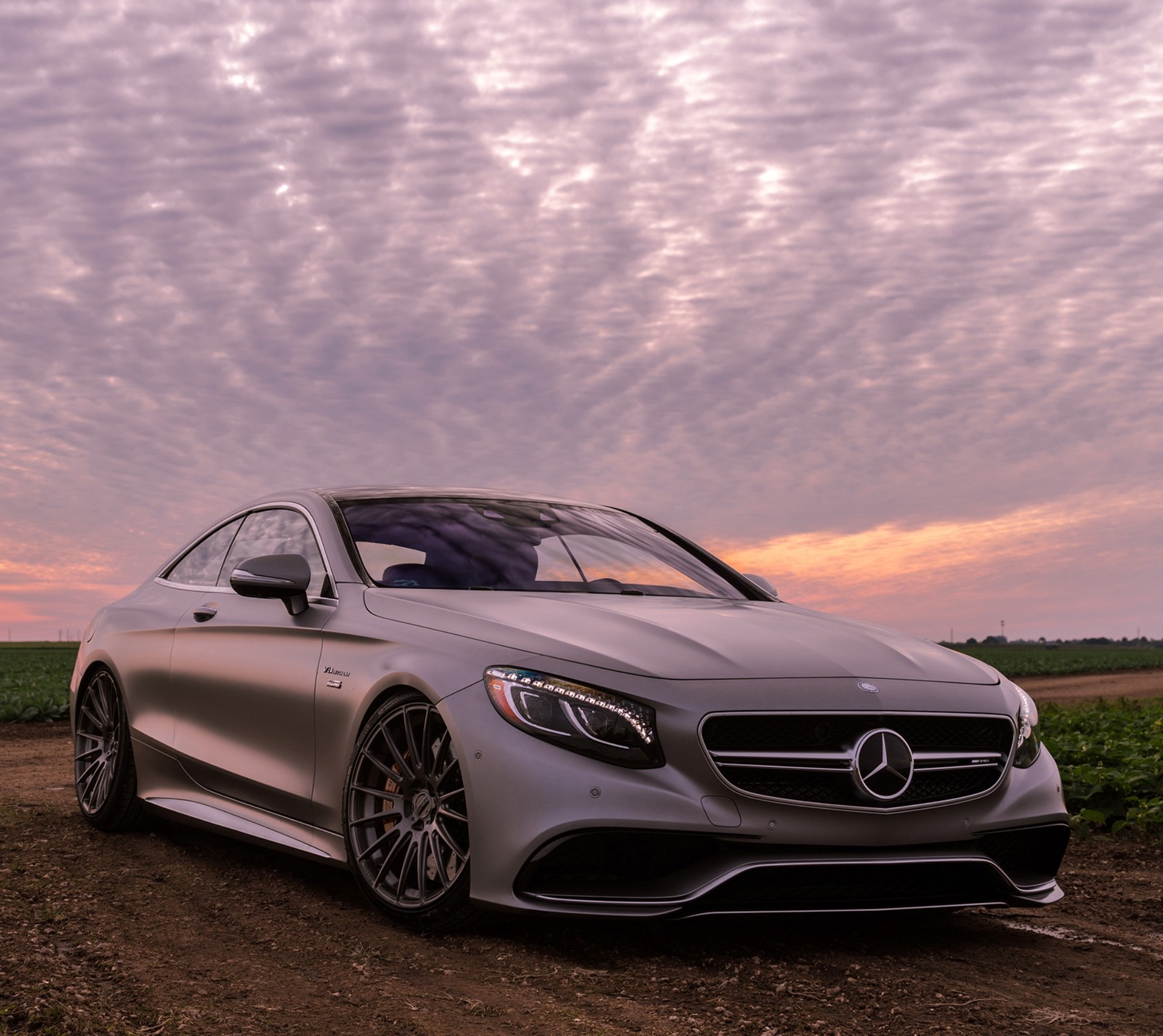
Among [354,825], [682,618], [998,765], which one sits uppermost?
[682,618]

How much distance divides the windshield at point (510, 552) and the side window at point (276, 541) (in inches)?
7.6

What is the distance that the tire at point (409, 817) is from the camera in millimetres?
4008

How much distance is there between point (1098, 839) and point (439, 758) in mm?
4558

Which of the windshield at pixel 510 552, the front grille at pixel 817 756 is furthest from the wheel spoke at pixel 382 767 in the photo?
the front grille at pixel 817 756

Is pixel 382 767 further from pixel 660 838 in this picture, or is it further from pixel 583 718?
pixel 660 838

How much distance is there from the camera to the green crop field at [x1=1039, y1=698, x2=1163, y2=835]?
7184mm

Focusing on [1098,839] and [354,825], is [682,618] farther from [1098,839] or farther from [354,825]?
[1098,839]

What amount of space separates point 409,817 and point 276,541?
193 centimetres

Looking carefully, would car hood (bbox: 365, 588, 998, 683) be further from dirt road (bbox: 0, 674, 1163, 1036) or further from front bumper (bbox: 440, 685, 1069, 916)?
dirt road (bbox: 0, 674, 1163, 1036)

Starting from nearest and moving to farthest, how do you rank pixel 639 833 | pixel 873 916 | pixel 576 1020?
pixel 576 1020, pixel 639 833, pixel 873 916

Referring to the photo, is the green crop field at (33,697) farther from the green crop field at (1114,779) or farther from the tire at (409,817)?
the tire at (409,817)

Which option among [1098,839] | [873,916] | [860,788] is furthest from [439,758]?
[1098,839]

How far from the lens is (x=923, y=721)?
13.3 feet

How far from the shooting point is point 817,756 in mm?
3846
